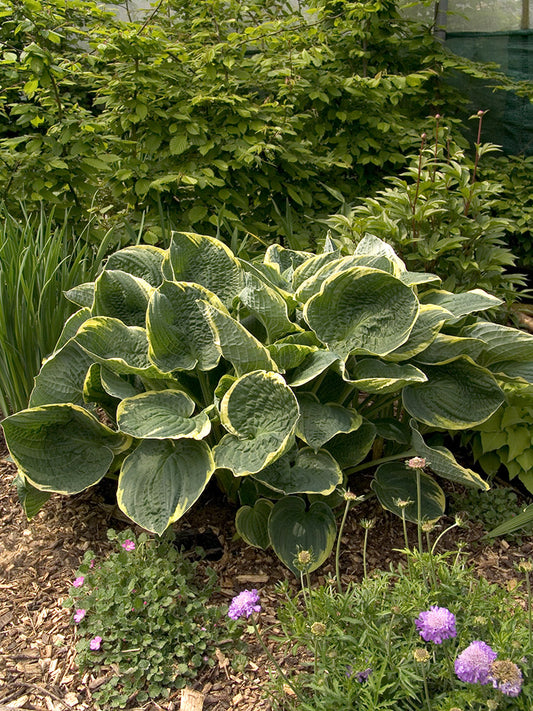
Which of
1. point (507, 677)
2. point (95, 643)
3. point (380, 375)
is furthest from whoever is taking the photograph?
point (380, 375)

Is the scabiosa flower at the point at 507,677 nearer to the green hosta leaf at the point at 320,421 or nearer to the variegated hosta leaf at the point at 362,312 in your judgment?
the green hosta leaf at the point at 320,421

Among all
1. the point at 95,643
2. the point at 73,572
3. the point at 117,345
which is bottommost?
the point at 73,572

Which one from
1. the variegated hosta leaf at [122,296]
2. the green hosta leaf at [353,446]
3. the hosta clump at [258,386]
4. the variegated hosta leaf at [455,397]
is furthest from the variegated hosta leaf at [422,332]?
the variegated hosta leaf at [122,296]

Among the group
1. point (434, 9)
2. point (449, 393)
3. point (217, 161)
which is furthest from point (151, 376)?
point (434, 9)

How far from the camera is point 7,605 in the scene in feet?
5.77

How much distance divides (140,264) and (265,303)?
0.59 metres

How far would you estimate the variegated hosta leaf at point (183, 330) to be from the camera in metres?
1.78

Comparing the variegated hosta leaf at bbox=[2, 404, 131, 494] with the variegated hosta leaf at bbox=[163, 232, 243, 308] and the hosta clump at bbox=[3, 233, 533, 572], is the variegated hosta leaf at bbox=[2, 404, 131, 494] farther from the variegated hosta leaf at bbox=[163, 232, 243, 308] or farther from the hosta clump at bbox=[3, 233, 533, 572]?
the variegated hosta leaf at bbox=[163, 232, 243, 308]

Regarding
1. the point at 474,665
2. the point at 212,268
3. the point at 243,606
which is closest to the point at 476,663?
the point at 474,665

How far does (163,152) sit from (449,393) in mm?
1812

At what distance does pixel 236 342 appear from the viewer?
1.71 meters

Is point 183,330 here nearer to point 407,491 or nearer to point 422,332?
point 422,332

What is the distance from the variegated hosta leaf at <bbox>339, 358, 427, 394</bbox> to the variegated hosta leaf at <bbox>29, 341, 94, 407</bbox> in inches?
32.0

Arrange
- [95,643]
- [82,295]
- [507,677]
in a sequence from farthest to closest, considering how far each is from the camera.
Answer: [82,295] → [95,643] → [507,677]
